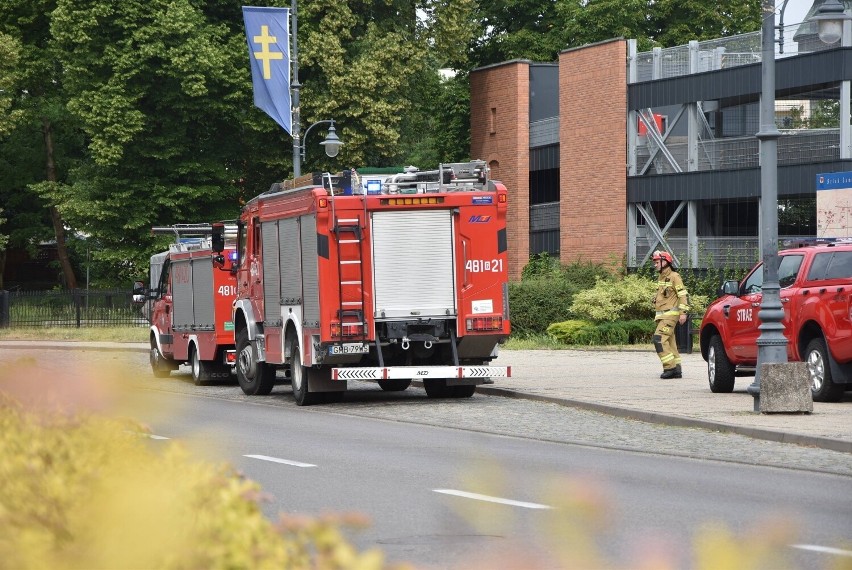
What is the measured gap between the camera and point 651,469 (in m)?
12.2

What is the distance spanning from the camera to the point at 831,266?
60.2 feet

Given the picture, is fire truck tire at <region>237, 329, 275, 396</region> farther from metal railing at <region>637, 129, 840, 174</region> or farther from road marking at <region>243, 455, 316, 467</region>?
metal railing at <region>637, 129, 840, 174</region>

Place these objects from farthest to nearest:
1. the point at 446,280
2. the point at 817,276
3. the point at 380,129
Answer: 1. the point at 380,129
2. the point at 446,280
3. the point at 817,276

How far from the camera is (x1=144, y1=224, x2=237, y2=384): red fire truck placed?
25.3 metres

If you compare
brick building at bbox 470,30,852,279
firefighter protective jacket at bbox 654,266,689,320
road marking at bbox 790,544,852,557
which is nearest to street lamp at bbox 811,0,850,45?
firefighter protective jacket at bbox 654,266,689,320

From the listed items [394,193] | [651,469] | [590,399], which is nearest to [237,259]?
[394,193]

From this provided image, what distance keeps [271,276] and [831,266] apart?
7828mm

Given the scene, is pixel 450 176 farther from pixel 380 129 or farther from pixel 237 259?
pixel 380 129

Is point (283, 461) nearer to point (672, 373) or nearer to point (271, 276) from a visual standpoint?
point (271, 276)

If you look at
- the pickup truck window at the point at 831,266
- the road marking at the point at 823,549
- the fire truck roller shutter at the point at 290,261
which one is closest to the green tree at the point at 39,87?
the fire truck roller shutter at the point at 290,261

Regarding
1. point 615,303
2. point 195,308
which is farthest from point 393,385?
point 615,303

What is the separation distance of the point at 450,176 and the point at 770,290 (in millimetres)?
4984

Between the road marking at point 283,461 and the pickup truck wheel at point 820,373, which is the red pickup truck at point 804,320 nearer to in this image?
the pickup truck wheel at point 820,373

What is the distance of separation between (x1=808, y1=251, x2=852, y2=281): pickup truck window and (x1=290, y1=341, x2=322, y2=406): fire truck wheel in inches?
264
